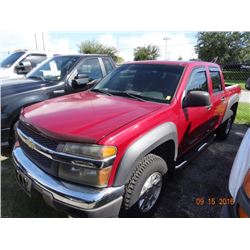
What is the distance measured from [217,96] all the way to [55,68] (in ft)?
10.6

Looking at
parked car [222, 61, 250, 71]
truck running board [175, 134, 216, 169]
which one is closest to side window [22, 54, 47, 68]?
truck running board [175, 134, 216, 169]

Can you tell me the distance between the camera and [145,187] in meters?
2.37

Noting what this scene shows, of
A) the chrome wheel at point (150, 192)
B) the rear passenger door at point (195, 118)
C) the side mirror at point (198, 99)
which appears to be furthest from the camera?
the rear passenger door at point (195, 118)

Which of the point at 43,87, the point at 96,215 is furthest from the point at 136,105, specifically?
the point at 43,87

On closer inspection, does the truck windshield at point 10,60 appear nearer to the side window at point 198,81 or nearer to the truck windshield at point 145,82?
the truck windshield at point 145,82

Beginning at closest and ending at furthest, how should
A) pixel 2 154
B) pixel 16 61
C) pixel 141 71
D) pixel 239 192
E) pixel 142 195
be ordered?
pixel 239 192 → pixel 142 195 → pixel 141 71 → pixel 2 154 → pixel 16 61

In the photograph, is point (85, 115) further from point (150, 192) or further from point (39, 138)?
point (150, 192)

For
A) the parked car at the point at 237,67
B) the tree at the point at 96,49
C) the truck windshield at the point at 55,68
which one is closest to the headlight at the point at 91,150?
the truck windshield at the point at 55,68

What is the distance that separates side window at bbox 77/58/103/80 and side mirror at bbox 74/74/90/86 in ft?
0.79

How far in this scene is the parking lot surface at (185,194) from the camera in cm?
269

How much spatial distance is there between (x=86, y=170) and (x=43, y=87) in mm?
2737

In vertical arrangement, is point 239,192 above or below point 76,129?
below

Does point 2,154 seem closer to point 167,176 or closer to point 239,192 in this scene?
point 167,176

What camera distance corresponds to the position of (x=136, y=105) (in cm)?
259
